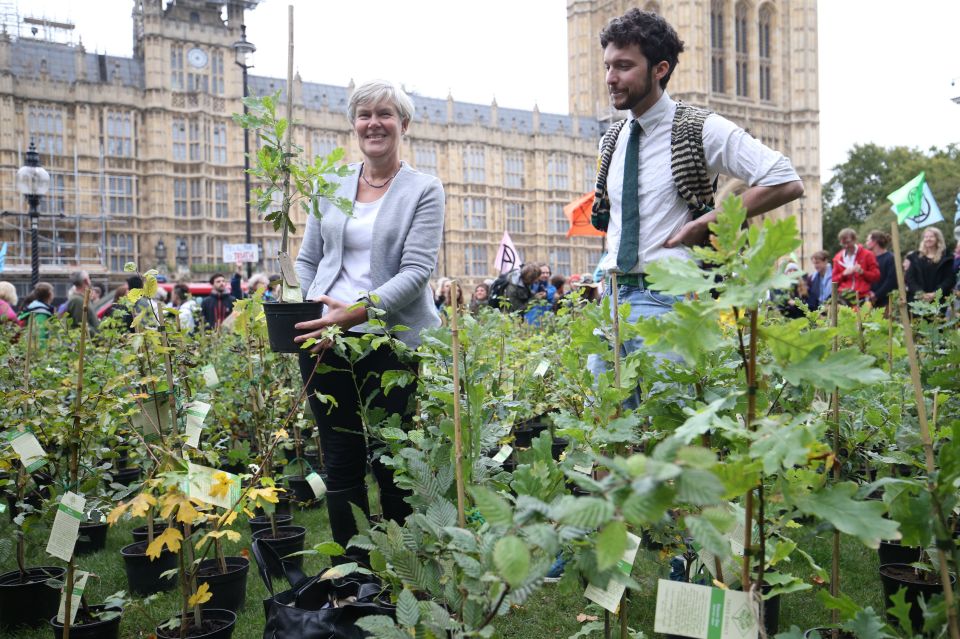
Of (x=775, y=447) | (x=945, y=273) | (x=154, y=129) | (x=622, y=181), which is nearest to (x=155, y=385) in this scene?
(x=622, y=181)

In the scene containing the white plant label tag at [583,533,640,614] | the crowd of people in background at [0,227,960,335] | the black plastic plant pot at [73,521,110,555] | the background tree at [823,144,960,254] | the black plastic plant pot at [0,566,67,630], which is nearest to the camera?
the white plant label tag at [583,533,640,614]

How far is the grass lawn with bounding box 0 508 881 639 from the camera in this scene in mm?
2203

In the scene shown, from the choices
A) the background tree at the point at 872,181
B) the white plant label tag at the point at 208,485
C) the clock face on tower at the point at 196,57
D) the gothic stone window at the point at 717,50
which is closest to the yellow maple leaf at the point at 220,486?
the white plant label tag at the point at 208,485

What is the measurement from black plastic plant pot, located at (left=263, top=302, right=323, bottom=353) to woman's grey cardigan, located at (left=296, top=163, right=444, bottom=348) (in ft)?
0.80

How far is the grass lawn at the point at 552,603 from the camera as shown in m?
2.20

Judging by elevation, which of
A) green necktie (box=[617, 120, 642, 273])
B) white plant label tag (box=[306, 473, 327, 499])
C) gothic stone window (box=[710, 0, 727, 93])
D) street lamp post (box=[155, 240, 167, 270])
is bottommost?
white plant label tag (box=[306, 473, 327, 499])

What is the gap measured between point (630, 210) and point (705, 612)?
1322mm

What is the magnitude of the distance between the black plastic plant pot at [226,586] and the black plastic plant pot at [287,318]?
34.3 inches

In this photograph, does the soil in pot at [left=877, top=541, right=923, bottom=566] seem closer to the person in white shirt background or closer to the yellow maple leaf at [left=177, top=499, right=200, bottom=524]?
the person in white shirt background

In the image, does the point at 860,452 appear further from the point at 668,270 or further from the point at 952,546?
the point at 668,270

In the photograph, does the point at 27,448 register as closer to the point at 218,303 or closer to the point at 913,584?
the point at 913,584

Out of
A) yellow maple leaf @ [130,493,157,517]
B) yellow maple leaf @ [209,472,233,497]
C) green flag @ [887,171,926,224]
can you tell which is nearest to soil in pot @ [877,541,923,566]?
yellow maple leaf @ [209,472,233,497]

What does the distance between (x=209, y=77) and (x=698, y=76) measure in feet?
82.6

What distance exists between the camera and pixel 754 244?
0.87m
